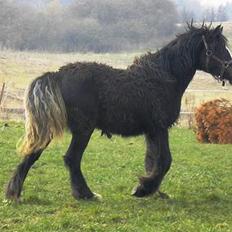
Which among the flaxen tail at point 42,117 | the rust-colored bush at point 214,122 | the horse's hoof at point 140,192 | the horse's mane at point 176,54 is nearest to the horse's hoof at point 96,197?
the horse's hoof at point 140,192

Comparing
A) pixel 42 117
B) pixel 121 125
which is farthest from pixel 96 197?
pixel 42 117

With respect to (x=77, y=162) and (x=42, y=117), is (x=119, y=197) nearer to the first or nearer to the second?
(x=77, y=162)

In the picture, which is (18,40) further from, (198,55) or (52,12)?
(198,55)

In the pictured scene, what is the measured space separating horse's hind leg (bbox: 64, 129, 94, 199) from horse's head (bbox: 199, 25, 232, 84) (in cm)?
208

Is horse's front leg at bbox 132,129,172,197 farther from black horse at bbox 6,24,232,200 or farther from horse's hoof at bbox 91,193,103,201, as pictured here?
horse's hoof at bbox 91,193,103,201

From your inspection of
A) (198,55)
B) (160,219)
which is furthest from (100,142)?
(160,219)

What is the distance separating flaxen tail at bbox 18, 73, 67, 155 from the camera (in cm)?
755

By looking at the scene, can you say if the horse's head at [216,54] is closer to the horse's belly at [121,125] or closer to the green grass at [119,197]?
the horse's belly at [121,125]

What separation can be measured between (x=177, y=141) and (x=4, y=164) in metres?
6.94

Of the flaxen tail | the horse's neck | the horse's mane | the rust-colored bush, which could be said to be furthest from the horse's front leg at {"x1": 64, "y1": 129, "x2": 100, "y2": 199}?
the rust-colored bush

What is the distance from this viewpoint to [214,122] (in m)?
17.3

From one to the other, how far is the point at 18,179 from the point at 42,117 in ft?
3.13

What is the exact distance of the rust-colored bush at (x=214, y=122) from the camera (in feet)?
55.6

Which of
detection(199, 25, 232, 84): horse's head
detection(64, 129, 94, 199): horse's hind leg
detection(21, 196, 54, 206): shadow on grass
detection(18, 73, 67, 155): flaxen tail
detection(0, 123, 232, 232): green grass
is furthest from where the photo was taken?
detection(199, 25, 232, 84): horse's head
